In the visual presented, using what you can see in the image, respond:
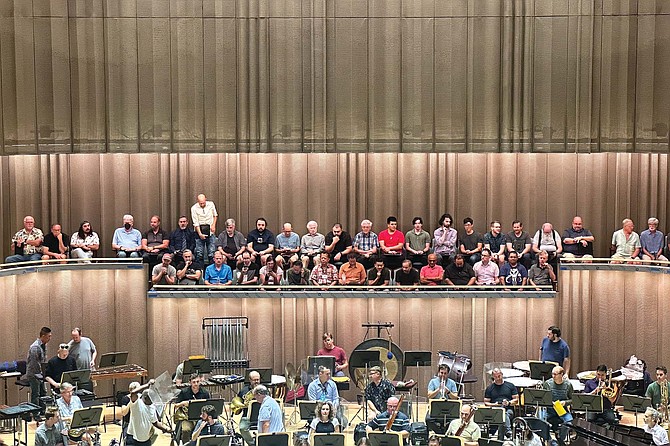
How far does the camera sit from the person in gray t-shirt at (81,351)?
2027 cm

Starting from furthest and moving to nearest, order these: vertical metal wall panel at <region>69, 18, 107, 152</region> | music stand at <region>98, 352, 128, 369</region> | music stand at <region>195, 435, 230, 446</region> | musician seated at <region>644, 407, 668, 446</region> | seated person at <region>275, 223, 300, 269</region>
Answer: vertical metal wall panel at <region>69, 18, 107, 152</region> → seated person at <region>275, 223, 300, 269</region> → music stand at <region>98, 352, 128, 369</region> → musician seated at <region>644, 407, 668, 446</region> → music stand at <region>195, 435, 230, 446</region>

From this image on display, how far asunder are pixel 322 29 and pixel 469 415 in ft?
31.5

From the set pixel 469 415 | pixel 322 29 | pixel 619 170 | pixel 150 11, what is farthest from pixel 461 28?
pixel 469 415

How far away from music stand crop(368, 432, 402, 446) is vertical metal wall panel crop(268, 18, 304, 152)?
29.2 ft

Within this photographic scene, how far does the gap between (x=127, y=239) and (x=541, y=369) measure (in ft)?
28.3

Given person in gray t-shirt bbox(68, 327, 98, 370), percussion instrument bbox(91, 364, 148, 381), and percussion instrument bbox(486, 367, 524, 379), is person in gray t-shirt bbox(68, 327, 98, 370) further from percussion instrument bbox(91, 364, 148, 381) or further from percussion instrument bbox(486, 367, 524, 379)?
percussion instrument bbox(486, 367, 524, 379)

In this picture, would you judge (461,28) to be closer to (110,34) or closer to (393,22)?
(393,22)

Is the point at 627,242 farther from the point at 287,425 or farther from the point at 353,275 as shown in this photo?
the point at 287,425

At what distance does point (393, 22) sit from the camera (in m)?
23.7

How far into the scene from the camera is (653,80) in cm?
2338

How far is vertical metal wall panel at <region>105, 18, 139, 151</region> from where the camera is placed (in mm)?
23547

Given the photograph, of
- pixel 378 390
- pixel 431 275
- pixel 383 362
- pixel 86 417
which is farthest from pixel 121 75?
pixel 378 390

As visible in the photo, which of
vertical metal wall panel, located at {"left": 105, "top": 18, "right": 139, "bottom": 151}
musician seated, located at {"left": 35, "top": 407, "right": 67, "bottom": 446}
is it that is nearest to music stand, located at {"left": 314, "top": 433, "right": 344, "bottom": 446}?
musician seated, located at {"left": 35, "top": 407, "right": 67, "bottom": 446}

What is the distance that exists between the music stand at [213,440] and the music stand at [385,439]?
202cm
